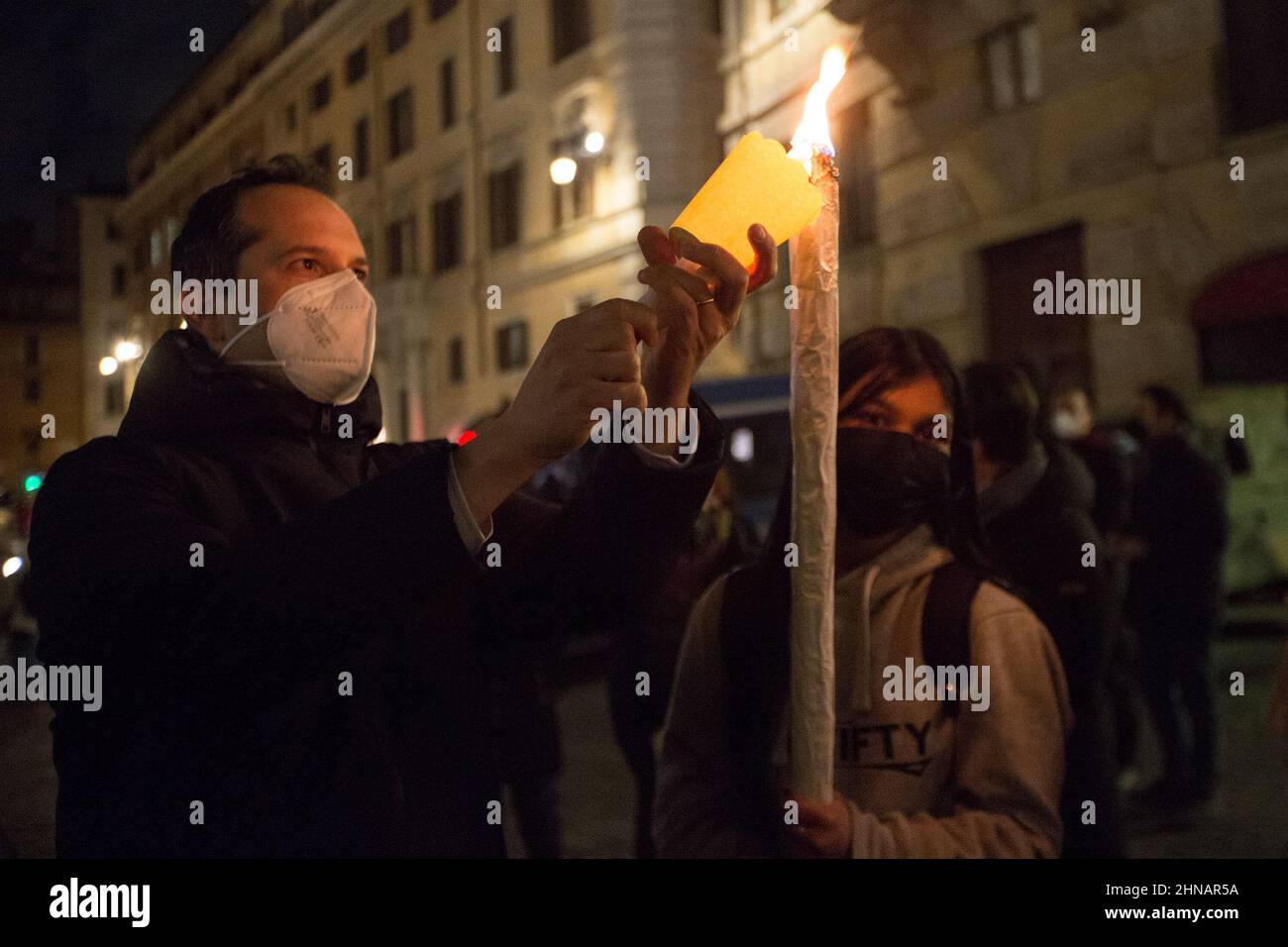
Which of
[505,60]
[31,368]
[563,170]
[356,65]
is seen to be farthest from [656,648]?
[505,60]

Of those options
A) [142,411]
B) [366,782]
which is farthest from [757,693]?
[142,411]

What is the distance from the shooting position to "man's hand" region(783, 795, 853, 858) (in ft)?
4.34

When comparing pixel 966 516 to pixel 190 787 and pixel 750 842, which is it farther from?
pixel 190 787

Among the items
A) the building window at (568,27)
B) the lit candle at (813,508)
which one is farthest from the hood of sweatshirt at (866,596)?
the building window at (568,27)

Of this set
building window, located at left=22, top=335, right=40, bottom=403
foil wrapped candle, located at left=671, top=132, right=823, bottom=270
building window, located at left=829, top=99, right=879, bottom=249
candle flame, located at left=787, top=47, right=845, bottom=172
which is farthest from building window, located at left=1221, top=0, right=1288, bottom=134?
foil wrapped candle, located at left=671, top=132, right=823, bottom=270

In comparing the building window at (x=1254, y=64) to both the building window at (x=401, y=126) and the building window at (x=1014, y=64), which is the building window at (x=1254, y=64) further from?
the building window at (x=401, y=126)

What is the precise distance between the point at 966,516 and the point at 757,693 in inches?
17.2

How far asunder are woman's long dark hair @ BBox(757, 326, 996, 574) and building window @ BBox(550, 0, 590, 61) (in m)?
12.9

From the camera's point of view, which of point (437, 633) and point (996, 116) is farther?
point (996, 116)

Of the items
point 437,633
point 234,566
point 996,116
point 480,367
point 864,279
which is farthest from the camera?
point 480,367

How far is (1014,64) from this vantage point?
32.8 ft

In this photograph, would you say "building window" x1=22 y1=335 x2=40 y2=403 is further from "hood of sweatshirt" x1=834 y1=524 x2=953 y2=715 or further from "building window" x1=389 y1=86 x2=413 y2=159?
"building window" x1=389 y1=86 x2=413 y2=159

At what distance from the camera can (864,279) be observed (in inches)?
434

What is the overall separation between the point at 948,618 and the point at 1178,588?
388 centimetres
